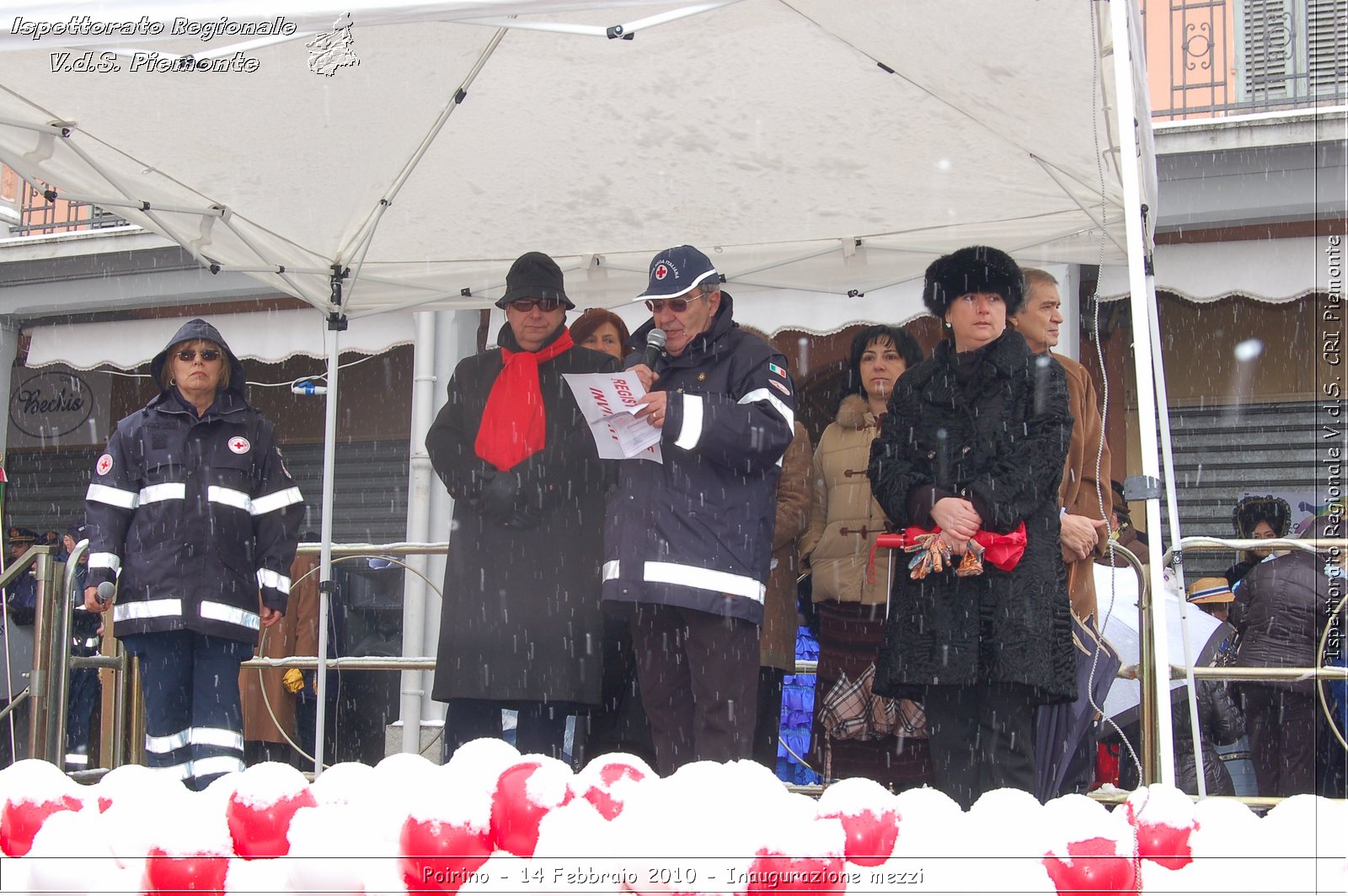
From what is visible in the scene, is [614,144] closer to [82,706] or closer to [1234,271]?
[1234,271]

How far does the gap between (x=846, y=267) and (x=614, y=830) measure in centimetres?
442

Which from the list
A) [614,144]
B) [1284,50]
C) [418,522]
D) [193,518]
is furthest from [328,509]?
[1284,50]

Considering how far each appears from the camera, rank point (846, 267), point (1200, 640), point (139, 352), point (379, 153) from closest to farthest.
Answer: point (379, 153) < point (846, 267) < point (1200, 640) < point (139, 352)

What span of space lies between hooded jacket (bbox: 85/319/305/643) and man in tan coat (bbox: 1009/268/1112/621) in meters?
2.72

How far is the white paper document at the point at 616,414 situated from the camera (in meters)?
3.71

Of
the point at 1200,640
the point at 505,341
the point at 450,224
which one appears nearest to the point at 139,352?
the point at 450,224

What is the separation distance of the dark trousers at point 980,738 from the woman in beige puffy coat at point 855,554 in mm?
860

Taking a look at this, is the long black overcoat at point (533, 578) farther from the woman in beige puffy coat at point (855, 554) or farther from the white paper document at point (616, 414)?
the woman in beige puffy coat at point (855, 554)

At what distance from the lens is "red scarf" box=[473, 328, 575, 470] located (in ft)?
14.5

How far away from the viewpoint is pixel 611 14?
154 inches

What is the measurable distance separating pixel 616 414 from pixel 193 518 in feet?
5.80

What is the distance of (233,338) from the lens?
1009 centimetres

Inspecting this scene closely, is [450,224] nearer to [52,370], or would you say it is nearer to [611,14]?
→ [611,14]

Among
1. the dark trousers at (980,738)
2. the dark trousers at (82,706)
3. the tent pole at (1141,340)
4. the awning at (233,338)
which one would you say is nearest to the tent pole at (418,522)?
the awning at (233,338)
